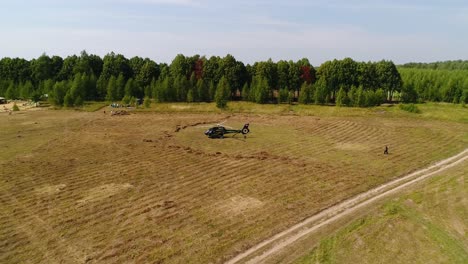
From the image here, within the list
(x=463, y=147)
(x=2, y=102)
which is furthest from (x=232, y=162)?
(x=2, y=102)

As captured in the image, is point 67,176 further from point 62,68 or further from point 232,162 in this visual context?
point 62,68

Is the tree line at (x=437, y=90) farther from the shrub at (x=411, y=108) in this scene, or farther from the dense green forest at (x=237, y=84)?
the shrub at (x=411, y=108)

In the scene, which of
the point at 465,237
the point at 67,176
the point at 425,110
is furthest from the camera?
the point at 425,110

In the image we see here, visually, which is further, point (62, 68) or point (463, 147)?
point (62, 68)

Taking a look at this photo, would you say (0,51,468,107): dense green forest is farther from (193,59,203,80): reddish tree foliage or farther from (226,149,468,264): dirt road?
(226,149,468,264): dirt road

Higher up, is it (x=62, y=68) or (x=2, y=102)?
(x=62, y=68)

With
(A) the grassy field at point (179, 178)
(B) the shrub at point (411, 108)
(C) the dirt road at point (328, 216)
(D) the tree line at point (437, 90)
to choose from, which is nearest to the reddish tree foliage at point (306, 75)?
(D) the tree line at point (437, 90)

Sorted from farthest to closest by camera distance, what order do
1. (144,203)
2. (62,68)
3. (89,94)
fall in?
(62,68), (89,94), (144,203)
